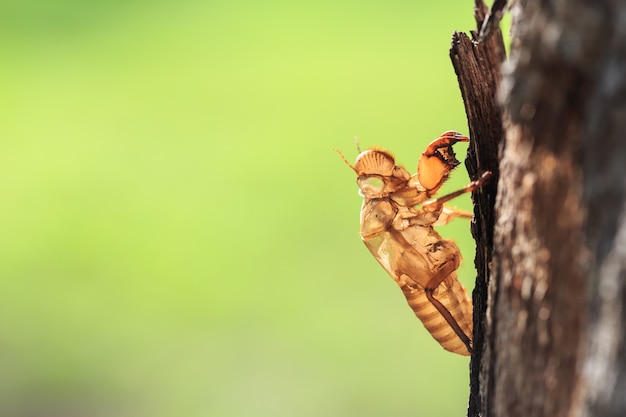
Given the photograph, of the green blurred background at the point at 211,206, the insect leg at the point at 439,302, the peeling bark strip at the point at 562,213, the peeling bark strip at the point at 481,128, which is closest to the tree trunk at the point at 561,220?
the peeling bark strip at the point at 562,213

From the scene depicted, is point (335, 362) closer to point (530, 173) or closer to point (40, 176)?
point (40, 176)

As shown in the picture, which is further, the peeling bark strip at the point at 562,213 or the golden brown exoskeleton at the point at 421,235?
the golden brown exoskeleton at the point at 421,235

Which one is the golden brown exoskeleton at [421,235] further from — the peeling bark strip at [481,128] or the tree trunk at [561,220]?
the tree trunk at [561,220]

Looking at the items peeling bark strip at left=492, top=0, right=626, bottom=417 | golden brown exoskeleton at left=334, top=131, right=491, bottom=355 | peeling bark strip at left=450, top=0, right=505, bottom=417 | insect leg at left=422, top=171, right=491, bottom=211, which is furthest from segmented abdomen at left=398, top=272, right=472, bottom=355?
peeling bark strip at left=492, top=0, right=626, bottom=417

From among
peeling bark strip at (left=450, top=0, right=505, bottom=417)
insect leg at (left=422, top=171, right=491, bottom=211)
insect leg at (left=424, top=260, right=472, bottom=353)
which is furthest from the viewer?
insect leg at (left=424, top=260, right=472, bottom=353)

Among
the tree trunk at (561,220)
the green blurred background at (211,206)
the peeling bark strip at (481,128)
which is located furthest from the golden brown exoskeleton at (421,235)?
the green blurred background at (211,206)

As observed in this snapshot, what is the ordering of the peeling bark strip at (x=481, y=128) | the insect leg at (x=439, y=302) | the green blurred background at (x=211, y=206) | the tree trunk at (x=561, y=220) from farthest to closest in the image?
1. the green blurred background at (x=211, y=206)
2. the insect leg at (x=439, y=302)
3. the peeling bark strip at (x=481, y=128)
4. the tree trunk at (x=561, y=220)

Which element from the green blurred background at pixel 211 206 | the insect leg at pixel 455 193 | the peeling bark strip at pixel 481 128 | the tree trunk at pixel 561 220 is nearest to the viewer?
the tree trunk at pixel 561 220

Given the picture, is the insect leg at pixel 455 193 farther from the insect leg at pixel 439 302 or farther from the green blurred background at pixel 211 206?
the green blurred background at pixel 211 206

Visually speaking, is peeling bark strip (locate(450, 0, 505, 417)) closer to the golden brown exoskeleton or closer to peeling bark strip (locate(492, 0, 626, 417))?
peeling bark strip (locate(492, 0, 626, 417))

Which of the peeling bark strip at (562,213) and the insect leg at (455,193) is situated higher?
the insect leg at (455,193)
